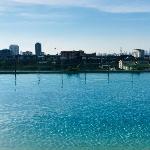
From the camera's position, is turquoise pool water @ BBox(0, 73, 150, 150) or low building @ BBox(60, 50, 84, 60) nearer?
turquoise pool water @ BBox(0, 73, 150, 150)

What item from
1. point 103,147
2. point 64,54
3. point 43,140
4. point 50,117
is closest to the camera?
point 103,147

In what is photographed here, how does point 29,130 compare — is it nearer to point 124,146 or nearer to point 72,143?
point 72,143

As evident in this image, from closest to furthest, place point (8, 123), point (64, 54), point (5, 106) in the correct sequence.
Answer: point (8, 123), point (5, 106), point (64, 54)

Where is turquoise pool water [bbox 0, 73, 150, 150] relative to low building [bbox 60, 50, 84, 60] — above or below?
below

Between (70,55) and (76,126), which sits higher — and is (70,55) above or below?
above

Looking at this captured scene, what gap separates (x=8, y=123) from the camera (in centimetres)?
2034

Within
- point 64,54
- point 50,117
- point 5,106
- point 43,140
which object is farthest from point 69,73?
point 43,140

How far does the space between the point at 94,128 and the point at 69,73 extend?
55.4 metres

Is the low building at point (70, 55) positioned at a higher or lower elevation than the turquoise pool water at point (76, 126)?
higher

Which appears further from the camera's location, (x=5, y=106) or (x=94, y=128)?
(x=5, y=106)

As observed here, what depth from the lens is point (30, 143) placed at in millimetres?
15906

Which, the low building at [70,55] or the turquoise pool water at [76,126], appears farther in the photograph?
the low building at [70,55]

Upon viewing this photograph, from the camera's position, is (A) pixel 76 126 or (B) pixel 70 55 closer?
(A) pixel 76 126

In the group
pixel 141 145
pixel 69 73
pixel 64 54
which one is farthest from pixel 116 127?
pixel 64 54
